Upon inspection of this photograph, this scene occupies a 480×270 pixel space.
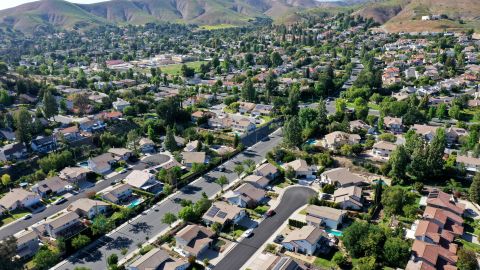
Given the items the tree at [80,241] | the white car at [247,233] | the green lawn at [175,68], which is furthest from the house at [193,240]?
the green lawn at [175,68]

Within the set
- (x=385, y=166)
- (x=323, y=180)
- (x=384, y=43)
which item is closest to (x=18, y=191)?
(x=323, y=180)

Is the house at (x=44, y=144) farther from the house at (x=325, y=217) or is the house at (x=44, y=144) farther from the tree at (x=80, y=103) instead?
the house at (x=325, y=217)

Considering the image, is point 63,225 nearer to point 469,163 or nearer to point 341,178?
point 341,178

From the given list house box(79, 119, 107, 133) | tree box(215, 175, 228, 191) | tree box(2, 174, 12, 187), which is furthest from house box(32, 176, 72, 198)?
house box(79, 119, 107, 133)

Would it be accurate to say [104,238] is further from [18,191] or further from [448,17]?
[448,17]

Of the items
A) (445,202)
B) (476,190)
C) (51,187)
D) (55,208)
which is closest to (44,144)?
(51,187)

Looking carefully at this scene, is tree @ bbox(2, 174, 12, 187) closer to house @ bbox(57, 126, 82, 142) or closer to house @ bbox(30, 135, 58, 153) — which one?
house @ bbox(30, 135, 58, 153)
